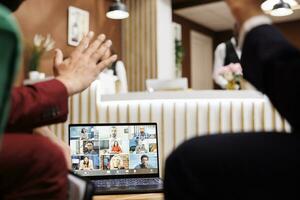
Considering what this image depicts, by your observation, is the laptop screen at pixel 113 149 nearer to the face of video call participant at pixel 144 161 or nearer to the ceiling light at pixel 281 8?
the face of video call participant at pixel 144 161

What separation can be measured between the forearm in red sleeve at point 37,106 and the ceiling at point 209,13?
635 cm

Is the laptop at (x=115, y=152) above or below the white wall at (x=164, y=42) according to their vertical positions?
below

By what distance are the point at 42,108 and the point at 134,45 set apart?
5746 millimetres

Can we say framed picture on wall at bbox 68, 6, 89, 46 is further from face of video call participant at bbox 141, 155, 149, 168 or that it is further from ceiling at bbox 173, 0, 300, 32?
face of video call participant at bbox 141, 155, 149, 168

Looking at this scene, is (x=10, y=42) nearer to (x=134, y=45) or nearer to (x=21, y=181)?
(x=21, y=181)

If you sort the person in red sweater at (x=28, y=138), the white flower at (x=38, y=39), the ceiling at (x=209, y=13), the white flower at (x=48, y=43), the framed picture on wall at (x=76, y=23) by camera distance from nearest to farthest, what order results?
the person in red sweater at (x=28, y=138), the white flower at (x=38, y=39), the white flower at (x=48, y=43), the framed picture on wall at (x=76, y=23), the ceiling at (x=209, y=13)

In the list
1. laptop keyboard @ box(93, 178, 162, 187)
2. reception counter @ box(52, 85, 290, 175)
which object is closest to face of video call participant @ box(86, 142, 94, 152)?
laptop keyboard @ box(93, 178, 162, 187)

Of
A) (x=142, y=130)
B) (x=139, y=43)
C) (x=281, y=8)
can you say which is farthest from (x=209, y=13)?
(x=142, y=130)

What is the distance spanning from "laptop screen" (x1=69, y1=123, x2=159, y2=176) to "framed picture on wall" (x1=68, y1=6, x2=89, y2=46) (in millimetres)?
3285

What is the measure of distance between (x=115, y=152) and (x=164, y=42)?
425cm

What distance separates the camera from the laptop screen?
2.15 meters

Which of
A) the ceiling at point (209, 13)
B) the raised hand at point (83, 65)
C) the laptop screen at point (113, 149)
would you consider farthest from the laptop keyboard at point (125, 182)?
the ceiling at point (209, 13)

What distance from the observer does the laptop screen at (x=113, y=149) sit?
215cm

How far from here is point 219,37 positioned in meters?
8.95
